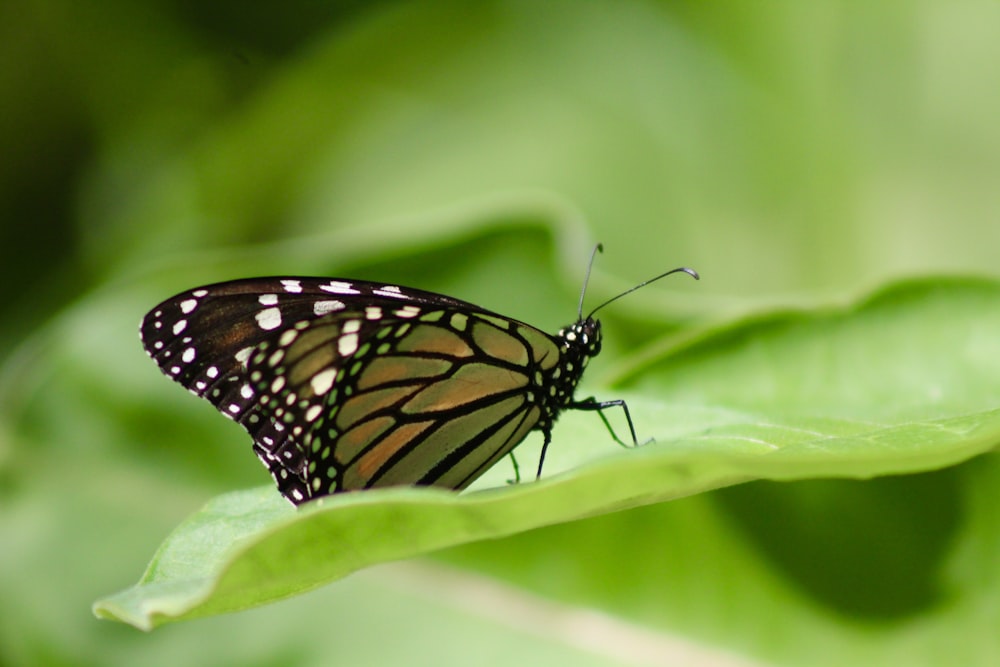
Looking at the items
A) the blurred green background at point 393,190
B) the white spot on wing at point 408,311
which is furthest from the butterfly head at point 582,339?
the white spot on wing at point 408,311

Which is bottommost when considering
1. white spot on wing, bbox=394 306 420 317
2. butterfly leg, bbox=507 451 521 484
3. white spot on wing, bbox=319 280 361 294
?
butterfly leg, bbox=507 451 521 484

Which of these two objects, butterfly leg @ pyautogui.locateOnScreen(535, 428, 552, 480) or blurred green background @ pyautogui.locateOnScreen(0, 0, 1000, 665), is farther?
blurred green background @ pyautogui.locateOnScreen(0, 0, 1000, 665)

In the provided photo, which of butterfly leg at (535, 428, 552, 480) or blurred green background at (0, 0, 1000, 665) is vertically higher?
blurred green background at (0, 0, 1000, 665)

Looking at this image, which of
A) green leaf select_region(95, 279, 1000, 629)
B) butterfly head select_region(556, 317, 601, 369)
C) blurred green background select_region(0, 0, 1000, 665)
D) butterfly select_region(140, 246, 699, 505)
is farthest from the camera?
blurred green background select_region(0, 0, 1000, 665)

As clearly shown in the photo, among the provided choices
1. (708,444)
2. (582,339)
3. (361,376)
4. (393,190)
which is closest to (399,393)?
(361,376)

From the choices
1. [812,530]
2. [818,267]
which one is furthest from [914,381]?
[818,267]

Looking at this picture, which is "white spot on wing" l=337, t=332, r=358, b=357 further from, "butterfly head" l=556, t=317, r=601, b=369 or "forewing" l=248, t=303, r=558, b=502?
"butterfly head" l=556, t=317, r=601, b=369

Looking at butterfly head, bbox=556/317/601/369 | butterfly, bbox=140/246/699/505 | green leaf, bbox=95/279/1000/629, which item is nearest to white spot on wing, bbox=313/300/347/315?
butterfly, bbox=140/246/699/505

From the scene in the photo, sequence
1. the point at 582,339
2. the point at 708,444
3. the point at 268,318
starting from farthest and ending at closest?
the point at 582,339 < the point at 268,318 < the point at 708,444

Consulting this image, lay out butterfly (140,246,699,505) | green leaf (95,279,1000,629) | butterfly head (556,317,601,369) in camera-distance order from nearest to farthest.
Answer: green leaf (95,279,1000,629)
butterfly (140,246,699,505)
butterfly head (556,317,601,369)

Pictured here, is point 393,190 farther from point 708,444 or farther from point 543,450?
point 708,444
